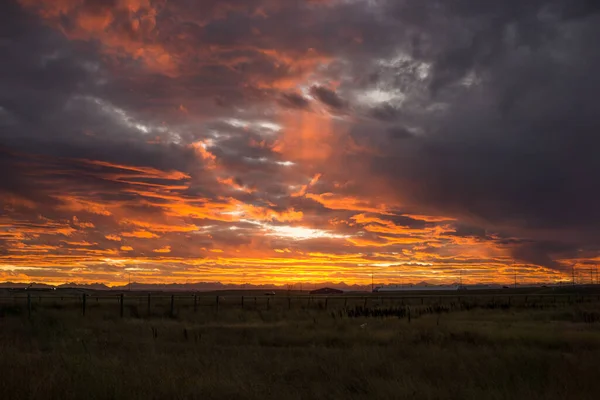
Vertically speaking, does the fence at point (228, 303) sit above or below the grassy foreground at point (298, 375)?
below

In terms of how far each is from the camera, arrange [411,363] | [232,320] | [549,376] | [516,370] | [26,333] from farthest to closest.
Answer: [232,320] < [26,333] < [411,363] < [516,370] < [549,376]

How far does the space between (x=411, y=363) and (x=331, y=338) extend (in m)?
11.5

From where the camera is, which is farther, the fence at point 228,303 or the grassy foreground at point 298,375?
the fence at point 228,303

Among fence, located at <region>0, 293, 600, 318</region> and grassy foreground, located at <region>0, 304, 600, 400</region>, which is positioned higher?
grassy foreground, located at <region>0, 304, 600, 400</region>

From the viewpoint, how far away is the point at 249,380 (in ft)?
37.7

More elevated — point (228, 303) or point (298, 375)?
point (298, 375)

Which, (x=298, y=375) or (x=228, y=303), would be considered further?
(x=228, y=303)

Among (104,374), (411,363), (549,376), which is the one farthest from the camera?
(411,363)

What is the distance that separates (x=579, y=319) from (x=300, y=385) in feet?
125

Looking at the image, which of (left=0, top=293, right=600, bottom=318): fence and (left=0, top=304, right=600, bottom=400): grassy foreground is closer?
(left=0, top=304, right=600, bottom=400): grassy foreground

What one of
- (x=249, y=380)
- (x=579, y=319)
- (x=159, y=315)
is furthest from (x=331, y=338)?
(x=579, y=319)

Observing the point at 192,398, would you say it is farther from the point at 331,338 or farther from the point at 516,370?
the point at 331,338

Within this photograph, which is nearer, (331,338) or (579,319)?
(331,338)

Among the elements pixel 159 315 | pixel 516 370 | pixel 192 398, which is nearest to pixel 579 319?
pixel 159 315
